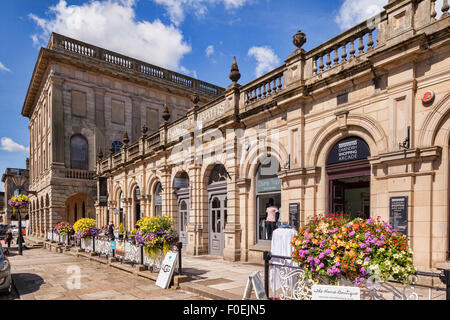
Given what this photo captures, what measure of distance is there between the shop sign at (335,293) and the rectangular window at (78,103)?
30.2m

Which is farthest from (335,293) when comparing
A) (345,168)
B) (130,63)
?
(130,63)

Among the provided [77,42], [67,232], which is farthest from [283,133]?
[77,42]

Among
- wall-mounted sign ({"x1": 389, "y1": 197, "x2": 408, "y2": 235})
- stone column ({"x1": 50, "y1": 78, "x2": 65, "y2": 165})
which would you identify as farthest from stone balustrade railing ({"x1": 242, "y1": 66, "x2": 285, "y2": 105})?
stone column ({"x1": 50, "y1": 78, "x2": 65, "y2": 165})

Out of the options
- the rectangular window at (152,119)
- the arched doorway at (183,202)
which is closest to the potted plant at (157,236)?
the arched doorway at (183,202)

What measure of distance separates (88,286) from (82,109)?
24.8 meters

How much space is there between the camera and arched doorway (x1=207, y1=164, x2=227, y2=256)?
48.9 feet

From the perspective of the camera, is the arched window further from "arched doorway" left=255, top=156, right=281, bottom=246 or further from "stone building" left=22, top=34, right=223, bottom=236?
"arched doorway" left=255, top=156, right=281, bottom=246

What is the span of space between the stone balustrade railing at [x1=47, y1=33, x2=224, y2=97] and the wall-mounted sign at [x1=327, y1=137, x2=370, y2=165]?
27.6 m

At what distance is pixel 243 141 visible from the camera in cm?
1371

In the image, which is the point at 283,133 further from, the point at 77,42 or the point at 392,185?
the point at 77,42

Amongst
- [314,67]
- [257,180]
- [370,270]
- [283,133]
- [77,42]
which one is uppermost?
[77,42]

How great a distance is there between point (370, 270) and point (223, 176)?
1057 centimetres

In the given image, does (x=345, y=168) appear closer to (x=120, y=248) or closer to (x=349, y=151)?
(x=349, y=151)

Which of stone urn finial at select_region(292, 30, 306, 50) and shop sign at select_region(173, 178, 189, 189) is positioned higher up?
stone urn finial at select_region(292, 30, 306, 50)
